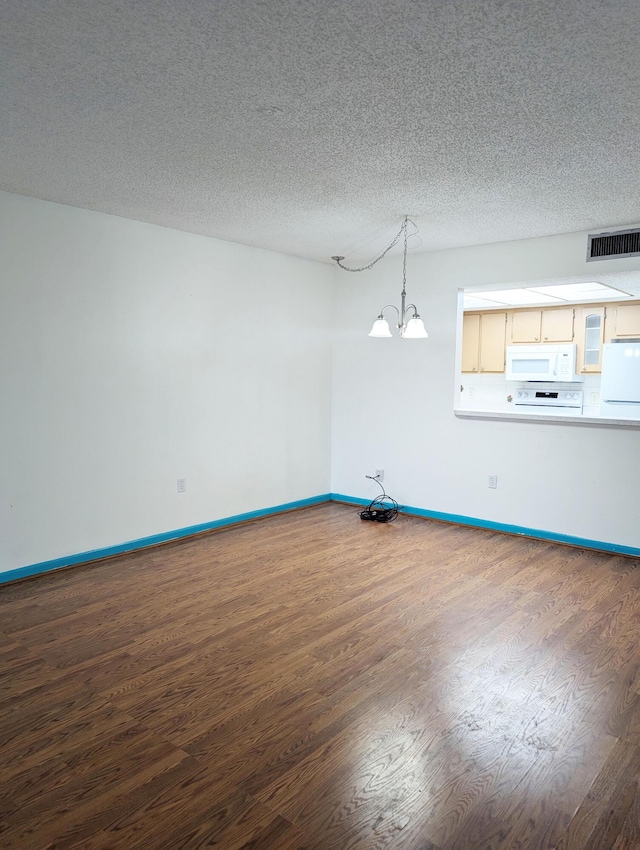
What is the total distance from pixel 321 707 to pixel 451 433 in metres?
3.35

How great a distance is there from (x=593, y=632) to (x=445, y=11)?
294 cm

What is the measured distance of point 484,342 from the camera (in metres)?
7.53

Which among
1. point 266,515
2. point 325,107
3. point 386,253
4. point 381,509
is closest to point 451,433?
point 381,509

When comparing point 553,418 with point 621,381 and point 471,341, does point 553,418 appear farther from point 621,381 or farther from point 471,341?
point 471,341

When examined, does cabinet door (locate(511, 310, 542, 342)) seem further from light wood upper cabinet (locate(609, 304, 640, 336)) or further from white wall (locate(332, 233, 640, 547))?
white wall (locate(332, 233, 640, 547))

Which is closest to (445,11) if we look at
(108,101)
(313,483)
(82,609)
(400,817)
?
(108,101)

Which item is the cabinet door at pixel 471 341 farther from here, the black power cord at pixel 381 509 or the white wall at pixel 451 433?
the black power cord at pixel 381 509

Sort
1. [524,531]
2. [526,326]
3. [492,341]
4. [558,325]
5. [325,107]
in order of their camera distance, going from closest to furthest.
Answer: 1. [325,107]
2. [524,531]
3. [558,325]
4. [526,326]
5. [492,341]

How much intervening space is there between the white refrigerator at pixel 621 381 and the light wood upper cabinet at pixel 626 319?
2.85ft

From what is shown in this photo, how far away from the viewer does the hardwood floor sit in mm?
1754

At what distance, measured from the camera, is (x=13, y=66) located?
6.76 feet

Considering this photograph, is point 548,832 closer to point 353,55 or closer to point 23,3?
point 353,55

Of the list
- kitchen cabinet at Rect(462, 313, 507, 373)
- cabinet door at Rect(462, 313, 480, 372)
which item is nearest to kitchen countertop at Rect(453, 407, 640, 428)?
kitchen cabinet at Rect(462, 313, 507, 373)

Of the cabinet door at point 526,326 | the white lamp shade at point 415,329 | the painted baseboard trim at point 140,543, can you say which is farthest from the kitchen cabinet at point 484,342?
the white lamp shade at point 415,329
